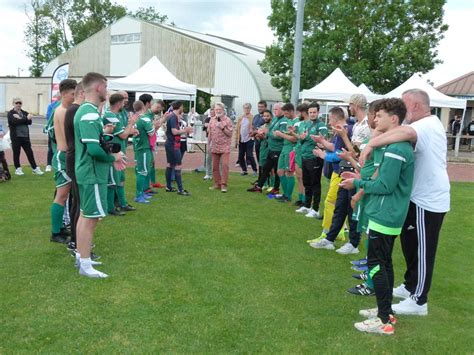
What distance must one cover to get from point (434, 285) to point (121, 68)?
41.8m

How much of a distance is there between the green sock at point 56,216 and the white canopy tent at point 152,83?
308 inches

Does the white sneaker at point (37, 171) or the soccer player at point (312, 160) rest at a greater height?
the soccer player at point (312, 160)

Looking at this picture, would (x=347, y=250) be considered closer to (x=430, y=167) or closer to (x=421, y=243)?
(x=421, y=243)

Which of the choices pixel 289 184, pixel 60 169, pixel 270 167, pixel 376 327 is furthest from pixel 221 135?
pixel 376 327

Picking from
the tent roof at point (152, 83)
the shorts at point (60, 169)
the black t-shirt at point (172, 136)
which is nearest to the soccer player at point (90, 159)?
the shorts at point (60, 169)

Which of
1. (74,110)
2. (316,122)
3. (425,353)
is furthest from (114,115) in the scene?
(425,353)

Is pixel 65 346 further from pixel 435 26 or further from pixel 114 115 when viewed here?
pixel 435 26

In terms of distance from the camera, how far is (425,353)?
11.6ft

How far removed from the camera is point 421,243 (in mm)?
4008

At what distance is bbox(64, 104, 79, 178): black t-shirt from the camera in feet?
15.3

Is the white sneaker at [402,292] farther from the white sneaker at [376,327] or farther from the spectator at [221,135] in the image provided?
the spectator at [221,135]

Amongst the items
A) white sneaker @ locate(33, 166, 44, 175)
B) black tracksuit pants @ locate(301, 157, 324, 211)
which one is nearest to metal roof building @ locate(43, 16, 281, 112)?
white sneaker @ locate(33, 166, 44, 175)

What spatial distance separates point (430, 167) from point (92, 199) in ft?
10.3

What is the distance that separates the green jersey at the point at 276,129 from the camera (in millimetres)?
8884
